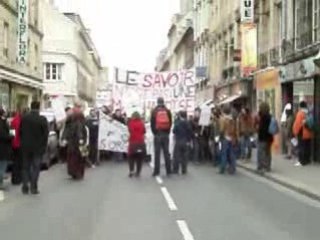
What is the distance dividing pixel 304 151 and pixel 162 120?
21.7 feet

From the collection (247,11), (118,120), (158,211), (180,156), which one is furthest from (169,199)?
(247,11)

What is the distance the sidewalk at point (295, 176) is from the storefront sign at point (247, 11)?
39.9 feet

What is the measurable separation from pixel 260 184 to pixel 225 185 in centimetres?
112

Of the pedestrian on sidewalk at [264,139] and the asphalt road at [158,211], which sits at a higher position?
the pedestrian on sidewalk at [264,139]

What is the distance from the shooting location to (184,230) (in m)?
12.1

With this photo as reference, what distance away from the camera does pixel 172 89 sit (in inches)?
1296

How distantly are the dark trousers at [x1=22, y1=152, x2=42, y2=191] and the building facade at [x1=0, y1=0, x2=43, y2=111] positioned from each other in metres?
20.4

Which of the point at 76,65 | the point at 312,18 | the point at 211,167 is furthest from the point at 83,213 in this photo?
the point at 76,65

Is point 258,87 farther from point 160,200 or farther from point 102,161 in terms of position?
point 160,200

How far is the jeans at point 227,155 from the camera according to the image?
2395 cm

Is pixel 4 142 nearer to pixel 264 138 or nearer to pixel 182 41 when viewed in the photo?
pixel 264 138

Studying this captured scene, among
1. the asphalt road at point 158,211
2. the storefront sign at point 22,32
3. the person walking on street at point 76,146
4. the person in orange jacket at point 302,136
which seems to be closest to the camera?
the asphalt road at point 158,211

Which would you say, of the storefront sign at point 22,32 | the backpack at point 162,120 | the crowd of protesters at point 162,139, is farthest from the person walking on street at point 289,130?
the storefront sign at point 22,32

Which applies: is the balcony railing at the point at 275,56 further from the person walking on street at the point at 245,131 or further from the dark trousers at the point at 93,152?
the dark trousers at the point at 93,152
